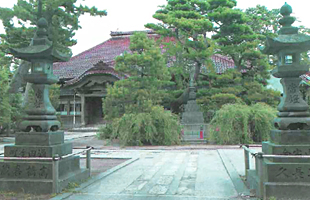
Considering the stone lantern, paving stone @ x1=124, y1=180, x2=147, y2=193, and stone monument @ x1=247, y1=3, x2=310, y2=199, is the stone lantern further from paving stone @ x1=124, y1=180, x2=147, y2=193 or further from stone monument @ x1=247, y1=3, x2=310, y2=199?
stone monument @ x1=247, y1=3, x2=310, y2=199

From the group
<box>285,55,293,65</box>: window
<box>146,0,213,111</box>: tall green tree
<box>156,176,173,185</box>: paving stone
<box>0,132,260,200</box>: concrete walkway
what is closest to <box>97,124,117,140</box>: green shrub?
<box>146,0,213,111</box>: tall green tree

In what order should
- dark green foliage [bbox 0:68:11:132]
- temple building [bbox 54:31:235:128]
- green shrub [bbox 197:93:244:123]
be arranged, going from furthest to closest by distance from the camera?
temple building [bbox 54:31:235:128]
dark green foliage [bbox 0:68:11:132]
green shrub [bbox 197:93:244:123]

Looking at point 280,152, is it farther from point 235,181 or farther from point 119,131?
point 119,131

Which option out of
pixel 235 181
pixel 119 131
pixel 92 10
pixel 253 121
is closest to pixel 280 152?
pixel 235 181

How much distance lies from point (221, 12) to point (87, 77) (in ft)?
37.9

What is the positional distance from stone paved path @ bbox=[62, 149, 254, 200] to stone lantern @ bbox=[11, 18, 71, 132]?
1691 mm

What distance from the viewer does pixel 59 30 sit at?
14.2 metres

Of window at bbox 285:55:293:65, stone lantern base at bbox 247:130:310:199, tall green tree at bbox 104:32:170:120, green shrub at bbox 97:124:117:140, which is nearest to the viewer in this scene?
stone lantern base at bbox 247:130:310:199

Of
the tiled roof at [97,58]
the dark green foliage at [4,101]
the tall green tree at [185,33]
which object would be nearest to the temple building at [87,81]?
the tiled roof at [97,58]

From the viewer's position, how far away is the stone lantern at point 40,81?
235 inches

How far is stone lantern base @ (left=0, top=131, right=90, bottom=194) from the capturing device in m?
5.42

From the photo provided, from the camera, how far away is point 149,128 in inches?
499

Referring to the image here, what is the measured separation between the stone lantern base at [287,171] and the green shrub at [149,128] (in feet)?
26.0

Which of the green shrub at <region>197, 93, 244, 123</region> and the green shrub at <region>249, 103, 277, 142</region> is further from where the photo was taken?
the green shrub at <region>197, 93, 244, 123</region>
